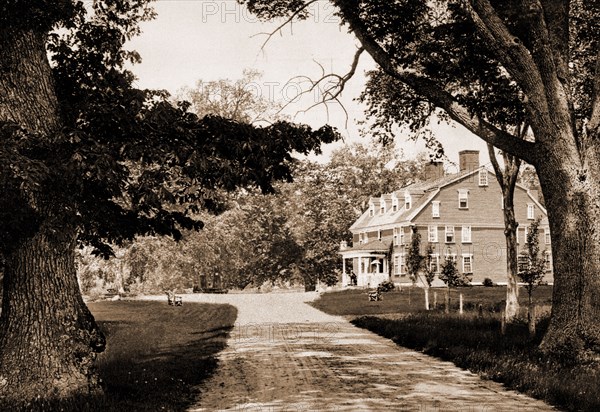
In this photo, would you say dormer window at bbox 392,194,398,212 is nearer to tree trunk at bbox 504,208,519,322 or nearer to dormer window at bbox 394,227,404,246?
dormer window at bbox 394,227,404,246

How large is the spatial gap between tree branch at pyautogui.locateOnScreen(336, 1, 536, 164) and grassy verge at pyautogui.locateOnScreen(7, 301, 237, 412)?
666 cm

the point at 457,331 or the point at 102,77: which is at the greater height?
the point at 102,77

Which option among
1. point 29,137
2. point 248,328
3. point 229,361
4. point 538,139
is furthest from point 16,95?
point 248,328

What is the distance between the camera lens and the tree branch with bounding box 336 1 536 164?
12.9 metres

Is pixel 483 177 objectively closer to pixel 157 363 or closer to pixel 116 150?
pixel 157 363

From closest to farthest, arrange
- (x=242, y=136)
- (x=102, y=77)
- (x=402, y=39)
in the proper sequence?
1. (x=242, y=136)
2. (x=102, y=77)
3. (x=402, y=39)

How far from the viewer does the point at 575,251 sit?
1195cm

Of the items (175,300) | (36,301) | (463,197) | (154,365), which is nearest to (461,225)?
(463,197)

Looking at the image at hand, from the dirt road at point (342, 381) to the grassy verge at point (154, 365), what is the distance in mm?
397

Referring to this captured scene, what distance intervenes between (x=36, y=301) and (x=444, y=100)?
8.48m

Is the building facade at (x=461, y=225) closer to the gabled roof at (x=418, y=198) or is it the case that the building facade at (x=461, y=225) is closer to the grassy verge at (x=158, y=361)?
the gabled roof at (x=418, y=198)

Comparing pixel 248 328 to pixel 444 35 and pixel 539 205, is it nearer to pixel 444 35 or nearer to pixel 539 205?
pixel 444 35

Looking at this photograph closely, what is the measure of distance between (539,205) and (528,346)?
49.5 meters

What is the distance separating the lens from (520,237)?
58438mm
